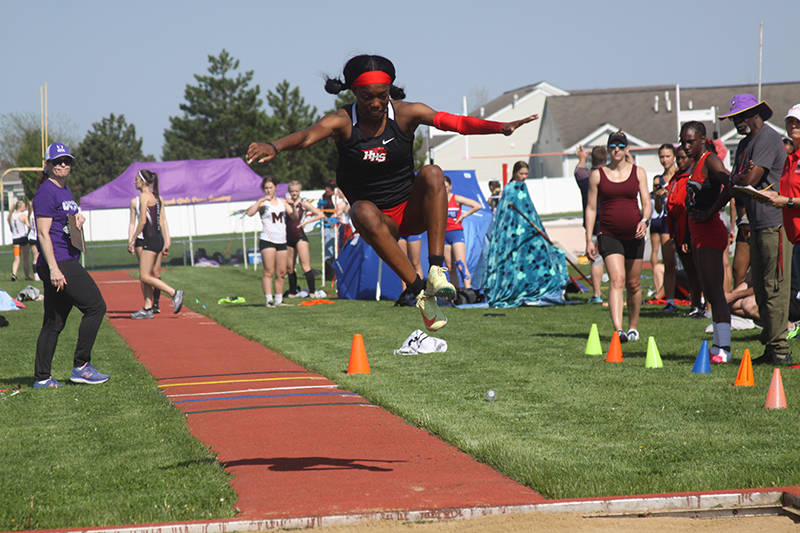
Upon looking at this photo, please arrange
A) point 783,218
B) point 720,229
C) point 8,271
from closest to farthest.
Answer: point 783,218
point 720,229
point 8,271

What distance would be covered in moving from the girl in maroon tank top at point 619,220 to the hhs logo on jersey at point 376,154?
427 cm

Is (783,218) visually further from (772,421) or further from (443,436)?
(443,436)

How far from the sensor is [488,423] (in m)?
5.63

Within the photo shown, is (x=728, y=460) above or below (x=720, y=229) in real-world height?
below

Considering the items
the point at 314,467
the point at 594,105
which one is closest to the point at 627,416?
the point at 314,467

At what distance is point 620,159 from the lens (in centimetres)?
905

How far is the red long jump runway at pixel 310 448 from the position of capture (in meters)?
4.14

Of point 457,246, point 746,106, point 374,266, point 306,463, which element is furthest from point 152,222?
point 746,106

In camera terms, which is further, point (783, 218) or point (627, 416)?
point (783, 218)

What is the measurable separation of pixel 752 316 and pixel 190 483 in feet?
24.6

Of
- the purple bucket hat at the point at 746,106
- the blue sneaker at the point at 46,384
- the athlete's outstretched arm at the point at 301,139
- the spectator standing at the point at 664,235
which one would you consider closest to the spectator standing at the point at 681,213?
the purple bucket hat at the point at 746,106

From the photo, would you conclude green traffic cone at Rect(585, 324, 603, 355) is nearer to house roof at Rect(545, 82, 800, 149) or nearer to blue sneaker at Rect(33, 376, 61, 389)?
blue sneaker at Rect(33, 376, 61, 389)

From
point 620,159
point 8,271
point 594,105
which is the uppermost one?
point 594,105

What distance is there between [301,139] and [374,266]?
33.7ft
